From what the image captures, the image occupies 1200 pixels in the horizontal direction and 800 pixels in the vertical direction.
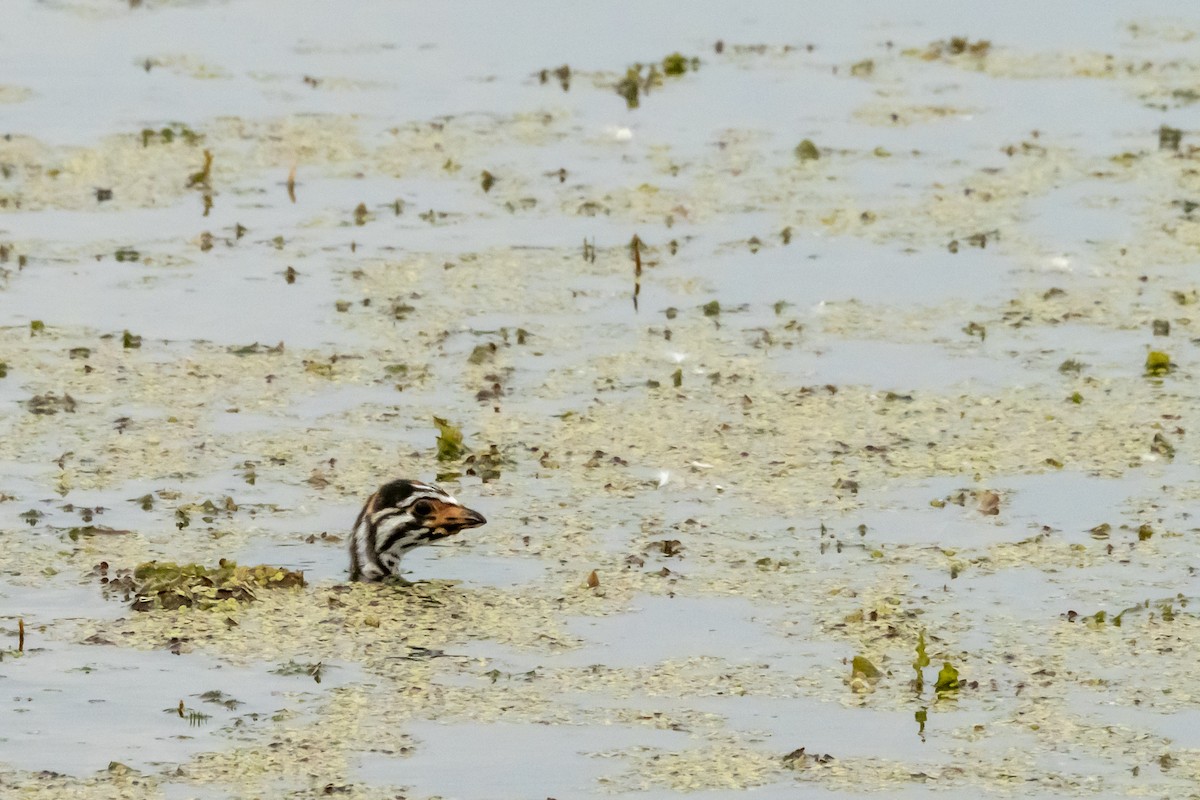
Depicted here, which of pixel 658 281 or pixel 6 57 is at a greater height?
pixel 6 57

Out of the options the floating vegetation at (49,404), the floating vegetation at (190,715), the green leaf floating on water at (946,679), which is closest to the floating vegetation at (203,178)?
the floating vegetation at (49,404)

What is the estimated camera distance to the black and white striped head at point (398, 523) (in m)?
11.0

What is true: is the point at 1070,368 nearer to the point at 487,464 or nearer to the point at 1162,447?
the point at 1162,447

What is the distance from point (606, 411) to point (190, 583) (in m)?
3.26

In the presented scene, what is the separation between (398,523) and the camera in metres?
11.1

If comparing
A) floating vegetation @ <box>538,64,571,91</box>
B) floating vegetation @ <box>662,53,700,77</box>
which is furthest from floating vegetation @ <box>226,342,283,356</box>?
floating vegetation @ <box>662,53,700,77</box>

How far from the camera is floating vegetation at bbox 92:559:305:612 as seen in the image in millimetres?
10448

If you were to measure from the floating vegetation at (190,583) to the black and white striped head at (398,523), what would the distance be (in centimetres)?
37

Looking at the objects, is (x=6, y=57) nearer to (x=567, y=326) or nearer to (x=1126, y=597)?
(x=567, y=326)

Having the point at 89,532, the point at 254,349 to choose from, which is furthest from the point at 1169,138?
the point at 89,532

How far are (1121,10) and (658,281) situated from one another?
33.6ft

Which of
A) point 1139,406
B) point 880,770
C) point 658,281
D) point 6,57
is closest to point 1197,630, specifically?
point 880,770

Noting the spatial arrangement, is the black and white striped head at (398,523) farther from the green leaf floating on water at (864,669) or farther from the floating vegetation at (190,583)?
the green leaf floating on water at (864,669)

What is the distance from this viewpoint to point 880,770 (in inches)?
354
